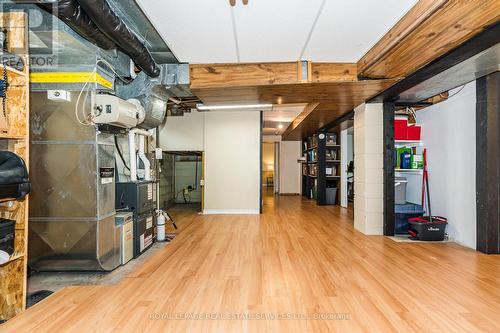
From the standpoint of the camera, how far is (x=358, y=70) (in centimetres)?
323

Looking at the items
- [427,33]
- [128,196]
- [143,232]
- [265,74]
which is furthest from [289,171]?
[427,33]

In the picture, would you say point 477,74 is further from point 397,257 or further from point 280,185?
point 280,185

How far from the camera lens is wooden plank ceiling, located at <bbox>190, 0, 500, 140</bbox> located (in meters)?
1.95

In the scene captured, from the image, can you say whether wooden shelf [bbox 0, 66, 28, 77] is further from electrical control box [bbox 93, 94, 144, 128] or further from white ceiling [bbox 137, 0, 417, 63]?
white ceiling [bbox 137, 0, 417, 63]

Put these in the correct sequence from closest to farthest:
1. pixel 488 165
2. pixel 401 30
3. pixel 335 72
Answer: pixel 401 30 < pixel 488 165 < pixel 335 72

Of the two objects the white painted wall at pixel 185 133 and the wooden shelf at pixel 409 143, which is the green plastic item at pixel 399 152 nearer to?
the wooden shelf at pixel 409 143

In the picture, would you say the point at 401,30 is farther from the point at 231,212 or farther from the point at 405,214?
the point at 231,212

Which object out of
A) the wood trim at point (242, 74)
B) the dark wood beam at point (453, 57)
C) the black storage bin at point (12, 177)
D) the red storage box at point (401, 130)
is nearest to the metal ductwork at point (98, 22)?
the wood trim at point (242, 74)

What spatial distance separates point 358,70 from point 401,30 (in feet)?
3.04

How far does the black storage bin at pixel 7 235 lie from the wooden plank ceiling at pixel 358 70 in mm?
2436

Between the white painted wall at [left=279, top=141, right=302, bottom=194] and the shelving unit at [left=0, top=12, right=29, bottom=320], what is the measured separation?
8941mm

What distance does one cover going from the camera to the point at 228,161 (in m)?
6.00

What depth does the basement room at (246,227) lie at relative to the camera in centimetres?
192

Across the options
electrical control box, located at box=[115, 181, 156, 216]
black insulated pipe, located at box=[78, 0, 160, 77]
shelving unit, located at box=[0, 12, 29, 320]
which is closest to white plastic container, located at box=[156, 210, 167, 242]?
electrical control box, located at box=[115, 181, 156, 216]
